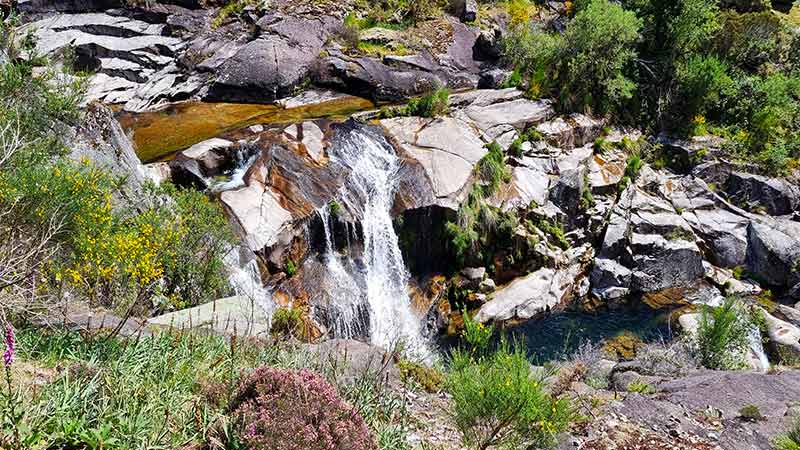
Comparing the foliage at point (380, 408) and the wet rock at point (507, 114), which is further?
the wet rock at point (507, 114)

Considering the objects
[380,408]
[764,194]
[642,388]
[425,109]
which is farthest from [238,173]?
[764,194]

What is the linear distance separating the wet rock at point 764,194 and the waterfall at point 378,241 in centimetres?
1277

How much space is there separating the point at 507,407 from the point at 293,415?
1951 millimetres

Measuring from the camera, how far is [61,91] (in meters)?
10.4

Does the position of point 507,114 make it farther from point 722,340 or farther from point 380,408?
point 380,408

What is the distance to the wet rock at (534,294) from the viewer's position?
45.7ft

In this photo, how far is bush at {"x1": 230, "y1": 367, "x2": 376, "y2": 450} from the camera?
341 centimetres

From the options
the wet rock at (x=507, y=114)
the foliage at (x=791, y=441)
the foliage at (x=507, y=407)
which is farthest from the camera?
Answer: the wet rock at (x=507, y=114)

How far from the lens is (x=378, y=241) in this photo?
14055 millimetres

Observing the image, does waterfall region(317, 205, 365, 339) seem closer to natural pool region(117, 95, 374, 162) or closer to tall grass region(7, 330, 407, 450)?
natural pool region(117, 95, 374, 162)

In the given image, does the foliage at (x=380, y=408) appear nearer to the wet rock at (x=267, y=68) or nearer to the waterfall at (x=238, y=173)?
the waterfall at (x=238, y=173)

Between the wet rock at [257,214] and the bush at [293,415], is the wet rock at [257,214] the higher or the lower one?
the lower one

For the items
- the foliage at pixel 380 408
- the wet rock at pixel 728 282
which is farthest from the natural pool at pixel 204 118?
the wet rock at pixel 728 282

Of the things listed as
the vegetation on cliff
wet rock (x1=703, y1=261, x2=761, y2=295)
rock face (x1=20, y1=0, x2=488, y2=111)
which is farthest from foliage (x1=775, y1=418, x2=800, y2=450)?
rock face (x1=20, y1=0, x2=488, y2=111)
